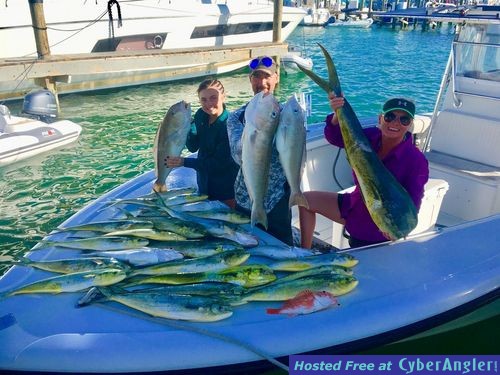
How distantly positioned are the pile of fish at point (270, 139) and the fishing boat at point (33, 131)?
21.4ft

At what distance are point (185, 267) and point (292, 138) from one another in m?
1.07

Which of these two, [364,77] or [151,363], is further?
[364,77]

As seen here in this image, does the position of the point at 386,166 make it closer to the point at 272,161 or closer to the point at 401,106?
the point at 401,106

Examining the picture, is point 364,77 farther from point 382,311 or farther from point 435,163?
point 382,311

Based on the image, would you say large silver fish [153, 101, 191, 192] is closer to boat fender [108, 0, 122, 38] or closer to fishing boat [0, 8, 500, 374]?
fishing boat [0, 8, 500, 374]

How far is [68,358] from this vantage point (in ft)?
7.98

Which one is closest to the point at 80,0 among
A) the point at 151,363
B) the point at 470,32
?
the point at 470,32

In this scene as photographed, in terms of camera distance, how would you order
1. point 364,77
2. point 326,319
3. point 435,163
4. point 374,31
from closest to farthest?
point 326,319 → point 435,163 → point 364,77 → point 374,31

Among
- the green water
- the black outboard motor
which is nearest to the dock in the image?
the green water

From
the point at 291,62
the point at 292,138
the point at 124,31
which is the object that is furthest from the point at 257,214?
the point at 291,62

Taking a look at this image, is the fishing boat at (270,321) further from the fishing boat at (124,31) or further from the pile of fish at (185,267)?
the fishing boat at (124,31)

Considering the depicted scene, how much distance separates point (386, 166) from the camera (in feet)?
10.5

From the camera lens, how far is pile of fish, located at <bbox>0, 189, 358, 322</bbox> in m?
2.68

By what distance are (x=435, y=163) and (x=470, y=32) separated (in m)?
1.71
